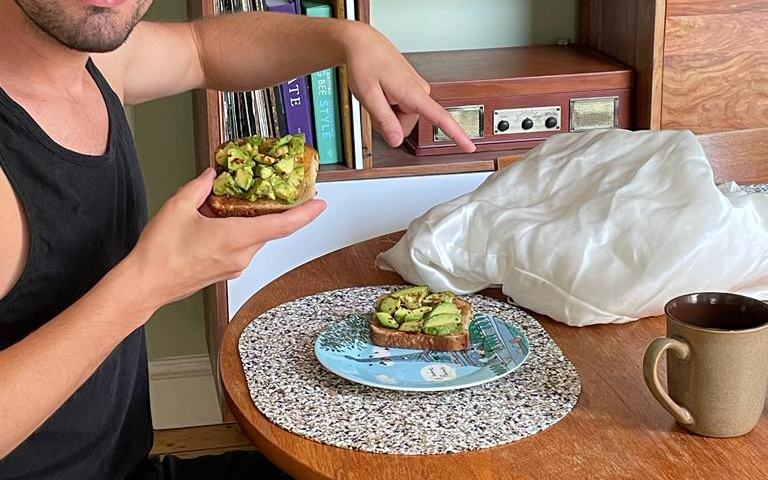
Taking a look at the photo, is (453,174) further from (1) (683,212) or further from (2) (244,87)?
(1) (683,212)

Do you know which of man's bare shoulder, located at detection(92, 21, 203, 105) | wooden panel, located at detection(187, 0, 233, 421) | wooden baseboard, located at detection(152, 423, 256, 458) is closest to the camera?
man's bare shoulder, located at detection(92, 21, 203, 105)

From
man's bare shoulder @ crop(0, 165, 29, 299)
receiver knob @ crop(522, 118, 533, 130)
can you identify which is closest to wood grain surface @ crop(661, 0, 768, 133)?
receiver knob @ crop(522, 118, 533, 130)

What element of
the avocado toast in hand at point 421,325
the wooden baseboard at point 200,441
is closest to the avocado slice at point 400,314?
the avocado toast in hand at point 421,325

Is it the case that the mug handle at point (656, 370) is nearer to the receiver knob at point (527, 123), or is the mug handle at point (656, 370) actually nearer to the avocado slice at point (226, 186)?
the avocado slice at point (226, 186)

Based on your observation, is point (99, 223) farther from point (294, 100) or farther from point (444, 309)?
point (294, 100)

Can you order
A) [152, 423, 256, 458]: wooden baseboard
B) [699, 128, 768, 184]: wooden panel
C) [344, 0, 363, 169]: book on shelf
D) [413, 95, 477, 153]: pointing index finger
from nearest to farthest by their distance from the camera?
[413, 95, 477, 153]: pointing index finger
[699, 128, 768, 184]: wooden panel
[344, 0, 363, 169]: book on shelf
[152, 423, 256, 458]: wooden baseboard

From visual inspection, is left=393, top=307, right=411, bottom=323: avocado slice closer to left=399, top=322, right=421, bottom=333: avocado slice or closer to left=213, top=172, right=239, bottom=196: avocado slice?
left=399, top=322, right=421, bottom=333: avocado slice

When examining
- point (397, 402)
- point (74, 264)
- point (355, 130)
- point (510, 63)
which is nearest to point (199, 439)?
point (355, 130)
